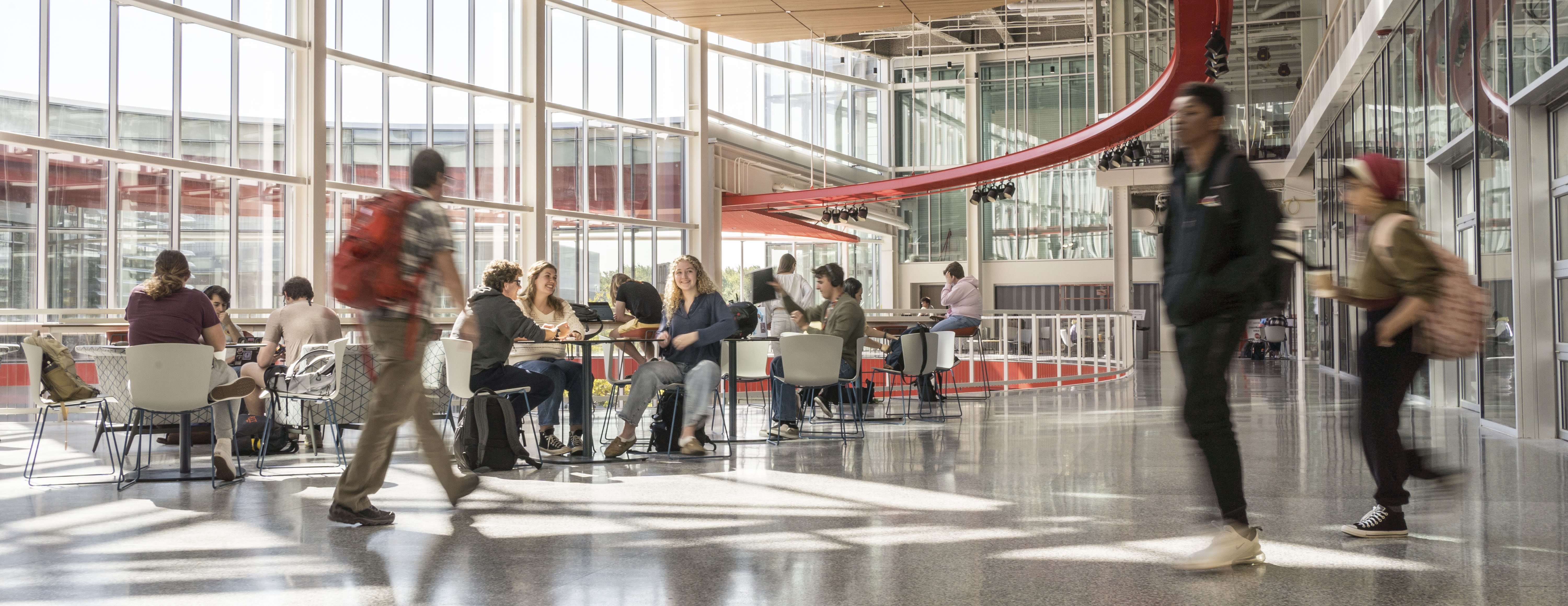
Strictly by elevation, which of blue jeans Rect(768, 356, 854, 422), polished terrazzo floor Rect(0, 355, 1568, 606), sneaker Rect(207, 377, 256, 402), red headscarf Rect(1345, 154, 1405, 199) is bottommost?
polished terrazzo floor Rect(0, 355, 1568, 606)

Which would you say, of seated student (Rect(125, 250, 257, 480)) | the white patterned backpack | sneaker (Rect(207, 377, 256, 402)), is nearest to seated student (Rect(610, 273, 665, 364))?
sneaker (Rect(207, 377, 256, 402))

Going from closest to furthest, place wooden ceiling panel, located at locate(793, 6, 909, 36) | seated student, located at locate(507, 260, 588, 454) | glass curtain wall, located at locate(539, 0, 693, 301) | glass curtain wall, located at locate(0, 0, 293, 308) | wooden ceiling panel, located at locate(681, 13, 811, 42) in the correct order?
1. seated student, located at locate(507, 260, 588, 454)
2. glass curtain wall, located at locate(0, 0, 293, 308)
3. wooden ceiling panel, located at locate(793, 6, 909, 36)
4. wooden ceiling panel, located at locate(681, 13, 811, 42)
5. glass curtain wall, located at locate(539, 0, 693, 301)

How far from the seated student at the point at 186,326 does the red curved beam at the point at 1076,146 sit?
547cm

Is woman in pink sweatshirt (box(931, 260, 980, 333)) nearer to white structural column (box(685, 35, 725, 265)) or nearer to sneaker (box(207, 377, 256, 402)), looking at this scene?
white structural column (box(685, 35, 725, 265))

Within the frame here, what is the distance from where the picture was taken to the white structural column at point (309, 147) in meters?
10.3

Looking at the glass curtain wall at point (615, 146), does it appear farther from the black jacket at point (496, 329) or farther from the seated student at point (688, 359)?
the black jacket at point (496, 329)

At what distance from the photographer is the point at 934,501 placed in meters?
4.43

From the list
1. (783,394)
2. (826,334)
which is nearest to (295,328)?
(783,394)

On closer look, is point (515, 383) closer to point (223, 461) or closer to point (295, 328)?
point (223, 461)

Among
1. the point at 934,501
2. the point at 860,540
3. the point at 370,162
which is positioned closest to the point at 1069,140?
the point at 370,162

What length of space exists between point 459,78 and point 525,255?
2291 millimetres

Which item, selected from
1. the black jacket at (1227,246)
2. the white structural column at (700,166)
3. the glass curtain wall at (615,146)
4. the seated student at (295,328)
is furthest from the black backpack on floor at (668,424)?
the white structural column at (700,166)

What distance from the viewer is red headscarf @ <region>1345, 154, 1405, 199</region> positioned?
3473 mm

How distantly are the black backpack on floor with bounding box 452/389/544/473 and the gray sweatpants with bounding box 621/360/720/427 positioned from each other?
2.12ft
